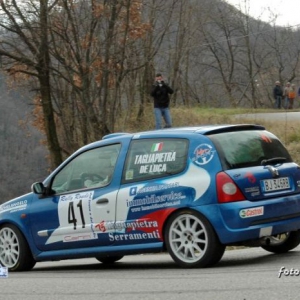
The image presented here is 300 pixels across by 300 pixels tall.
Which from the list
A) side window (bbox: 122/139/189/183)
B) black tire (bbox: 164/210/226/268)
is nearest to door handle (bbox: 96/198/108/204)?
side window (bbox: 122/139/189/183)

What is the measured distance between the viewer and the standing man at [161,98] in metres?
23.3

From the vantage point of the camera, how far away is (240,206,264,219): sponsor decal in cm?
883

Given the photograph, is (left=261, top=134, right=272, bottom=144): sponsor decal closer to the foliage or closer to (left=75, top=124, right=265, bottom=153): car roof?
(left=75, top=124, right=265, bottom=153): car roof

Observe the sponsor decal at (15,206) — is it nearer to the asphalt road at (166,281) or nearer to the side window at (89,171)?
the side window at (89,171)

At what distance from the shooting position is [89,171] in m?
10.3

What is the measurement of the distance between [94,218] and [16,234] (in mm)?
1447

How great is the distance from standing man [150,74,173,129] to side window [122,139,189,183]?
1344cm

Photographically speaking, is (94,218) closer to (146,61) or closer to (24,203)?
(24,203)

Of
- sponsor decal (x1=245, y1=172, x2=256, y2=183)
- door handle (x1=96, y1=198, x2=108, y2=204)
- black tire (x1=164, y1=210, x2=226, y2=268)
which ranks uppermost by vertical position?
sponsor decal (x1=245, y1=172, x2=256, y2=183)

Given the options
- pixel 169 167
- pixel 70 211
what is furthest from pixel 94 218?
pixel 169 167

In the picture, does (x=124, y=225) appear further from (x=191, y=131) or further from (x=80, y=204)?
(x=191, y=131)

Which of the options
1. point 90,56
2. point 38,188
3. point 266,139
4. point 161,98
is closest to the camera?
point 266,139

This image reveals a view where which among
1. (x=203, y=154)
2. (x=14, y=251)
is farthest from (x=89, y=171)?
(x=203, y=154)

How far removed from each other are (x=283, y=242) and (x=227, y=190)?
1.71 meters
